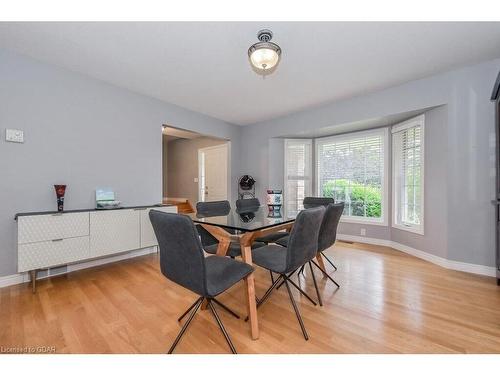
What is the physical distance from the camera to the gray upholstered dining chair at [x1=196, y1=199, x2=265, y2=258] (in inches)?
87.8

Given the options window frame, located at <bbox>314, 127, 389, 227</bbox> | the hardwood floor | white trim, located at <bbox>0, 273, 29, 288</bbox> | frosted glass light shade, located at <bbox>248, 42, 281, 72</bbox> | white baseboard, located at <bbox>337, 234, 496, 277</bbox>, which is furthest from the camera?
window frame, located at <bbox>314, 127, 389, 227</bbox>

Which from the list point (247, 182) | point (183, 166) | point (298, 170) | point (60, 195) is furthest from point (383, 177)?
point (183, 166)

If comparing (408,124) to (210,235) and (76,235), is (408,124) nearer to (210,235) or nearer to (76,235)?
(210,235)

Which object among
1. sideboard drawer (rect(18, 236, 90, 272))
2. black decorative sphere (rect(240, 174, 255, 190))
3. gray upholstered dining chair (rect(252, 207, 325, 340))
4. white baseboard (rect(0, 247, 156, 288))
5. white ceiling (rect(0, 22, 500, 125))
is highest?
white ceiling (rect(0, 22, 500, 125))

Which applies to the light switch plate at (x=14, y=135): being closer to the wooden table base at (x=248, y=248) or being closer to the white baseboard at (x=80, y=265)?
the white baseboard at (x=80, y=265)

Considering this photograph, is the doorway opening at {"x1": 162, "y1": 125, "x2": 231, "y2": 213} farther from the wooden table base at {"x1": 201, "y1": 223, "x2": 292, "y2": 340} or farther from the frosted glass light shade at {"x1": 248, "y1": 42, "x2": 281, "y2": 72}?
the wooden table base at {"x1": 201, "y1": 223, "x2": 292, "y2": 340}

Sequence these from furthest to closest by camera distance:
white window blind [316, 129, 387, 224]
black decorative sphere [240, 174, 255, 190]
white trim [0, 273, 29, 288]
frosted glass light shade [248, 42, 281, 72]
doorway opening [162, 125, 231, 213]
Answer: doorway opening [162, 125, 231, 213] → black decorative sphere [240, 174, 255, 190] → white window blind [316, 129, 387, 224] → white trim [0, 273, 29, 288] → frosted glass light shade [248, 42, 281, 72]

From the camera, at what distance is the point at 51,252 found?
2.33 meters

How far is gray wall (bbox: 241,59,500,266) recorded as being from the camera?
2.63 meters

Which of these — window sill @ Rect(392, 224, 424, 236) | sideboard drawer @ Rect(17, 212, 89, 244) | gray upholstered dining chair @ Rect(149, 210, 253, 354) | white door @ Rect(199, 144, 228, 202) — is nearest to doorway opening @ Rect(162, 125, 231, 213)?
white door @ Rect(199, 144, 228, 202)

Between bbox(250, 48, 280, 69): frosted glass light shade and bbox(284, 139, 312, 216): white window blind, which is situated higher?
bbox(250, 48, 280, 69): frosted glass light shade

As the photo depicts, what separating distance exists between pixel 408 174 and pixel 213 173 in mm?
4156

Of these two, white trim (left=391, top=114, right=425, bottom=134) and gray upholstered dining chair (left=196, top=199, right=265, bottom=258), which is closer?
gray upholstered dining chair (left=196, top=199, right=265, bottom=258)

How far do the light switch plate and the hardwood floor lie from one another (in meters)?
1.55
